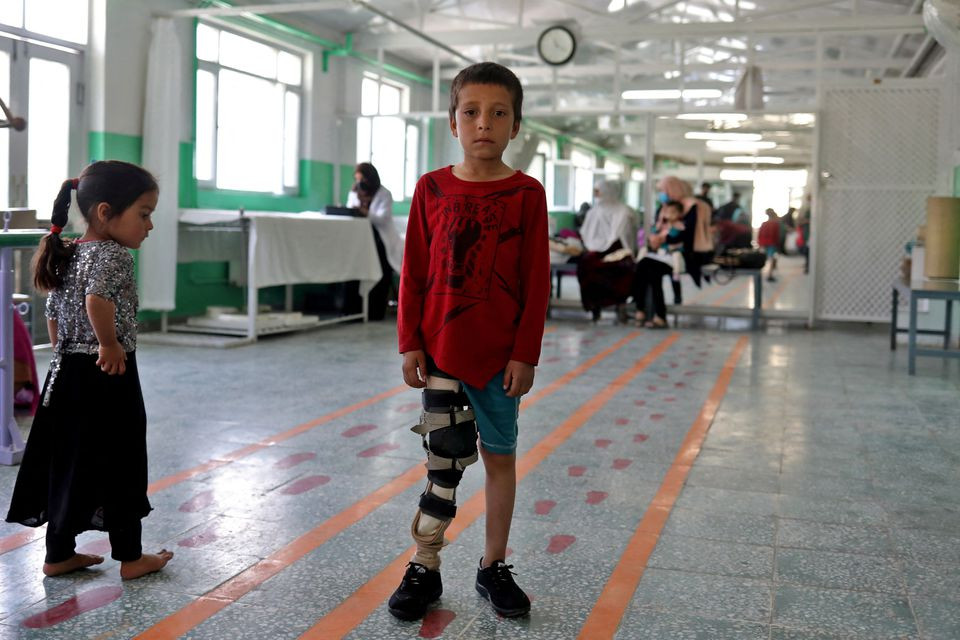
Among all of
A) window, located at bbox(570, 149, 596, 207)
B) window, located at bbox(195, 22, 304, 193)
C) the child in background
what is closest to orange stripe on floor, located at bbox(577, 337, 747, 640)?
the child in background

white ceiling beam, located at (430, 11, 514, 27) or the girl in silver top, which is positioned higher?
white ceiling beam, located at (430, 11, 514, 27)

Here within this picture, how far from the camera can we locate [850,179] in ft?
32.0

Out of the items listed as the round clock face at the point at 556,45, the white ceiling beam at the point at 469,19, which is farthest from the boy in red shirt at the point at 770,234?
the round clock face at the point at 556,45

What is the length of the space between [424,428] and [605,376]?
165 inches

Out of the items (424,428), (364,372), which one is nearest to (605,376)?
(364,372)

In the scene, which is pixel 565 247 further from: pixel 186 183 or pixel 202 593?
pixel 202 593

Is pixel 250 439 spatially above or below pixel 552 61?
below

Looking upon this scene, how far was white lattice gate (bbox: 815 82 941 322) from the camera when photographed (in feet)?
31.4

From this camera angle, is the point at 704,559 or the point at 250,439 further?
the point at 250,439

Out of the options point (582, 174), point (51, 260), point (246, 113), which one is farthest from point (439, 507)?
point (582, 174)

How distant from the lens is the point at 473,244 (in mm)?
2326

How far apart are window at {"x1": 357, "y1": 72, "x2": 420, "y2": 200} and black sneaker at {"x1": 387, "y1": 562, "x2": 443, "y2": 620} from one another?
936 cm

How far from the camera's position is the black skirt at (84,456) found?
2.58 metres

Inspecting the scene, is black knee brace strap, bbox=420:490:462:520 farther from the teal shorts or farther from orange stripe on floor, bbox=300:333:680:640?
orange stripe on floor, bbox=300:333:680:640
